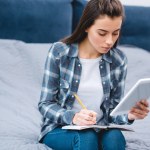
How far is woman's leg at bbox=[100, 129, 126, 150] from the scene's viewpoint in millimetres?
1291

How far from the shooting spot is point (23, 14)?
2414 mm

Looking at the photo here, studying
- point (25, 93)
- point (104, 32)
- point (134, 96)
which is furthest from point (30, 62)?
point (134, 96)

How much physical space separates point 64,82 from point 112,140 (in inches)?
A: 10.3

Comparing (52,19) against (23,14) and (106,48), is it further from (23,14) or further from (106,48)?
(106,48)

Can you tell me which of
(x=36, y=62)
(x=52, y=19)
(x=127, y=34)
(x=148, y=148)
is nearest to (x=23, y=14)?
(x=52, y=19)

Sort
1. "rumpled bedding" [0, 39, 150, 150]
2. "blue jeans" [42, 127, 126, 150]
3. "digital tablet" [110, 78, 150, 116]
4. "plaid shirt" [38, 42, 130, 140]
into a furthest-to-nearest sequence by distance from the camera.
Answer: "rumpled bedding" [0, 39, 150, 150] < "plaid shirt" [38, 42, 130, 140] < "blue jeans" [42, 127, 126, 150] < "digital tablet" [110, 78, 150, 116]

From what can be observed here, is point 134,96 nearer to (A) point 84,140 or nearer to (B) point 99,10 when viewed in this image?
(A) point 84,140

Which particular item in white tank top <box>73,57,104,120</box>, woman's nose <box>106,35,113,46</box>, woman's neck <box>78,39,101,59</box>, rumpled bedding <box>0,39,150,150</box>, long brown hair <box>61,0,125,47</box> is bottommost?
rumpled bedding <box>0,39,150,150</box>

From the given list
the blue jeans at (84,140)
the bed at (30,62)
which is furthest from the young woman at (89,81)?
the bed at (30,62)

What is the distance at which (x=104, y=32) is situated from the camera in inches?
51.5

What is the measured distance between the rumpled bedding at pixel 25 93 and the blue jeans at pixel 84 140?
0.05m

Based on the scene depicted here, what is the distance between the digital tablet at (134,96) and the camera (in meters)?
1.15

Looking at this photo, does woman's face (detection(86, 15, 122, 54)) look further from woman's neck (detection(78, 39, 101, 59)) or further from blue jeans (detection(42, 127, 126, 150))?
blue jeans (detection(42, 127, 126, 150))

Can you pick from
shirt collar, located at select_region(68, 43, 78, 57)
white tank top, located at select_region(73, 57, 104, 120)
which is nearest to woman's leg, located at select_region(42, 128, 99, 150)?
white tank top, located at select_region(73, 57, 104, 120)
